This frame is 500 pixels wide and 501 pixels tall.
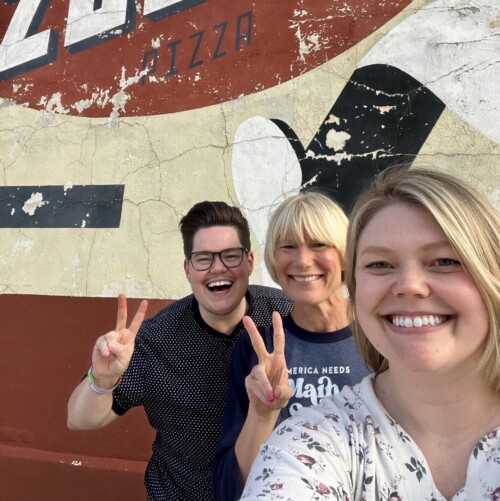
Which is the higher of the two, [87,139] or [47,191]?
[87,139]

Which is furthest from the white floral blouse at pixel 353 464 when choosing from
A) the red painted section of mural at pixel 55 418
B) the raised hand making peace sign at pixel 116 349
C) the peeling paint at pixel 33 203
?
the peeling paint at pixel 33 203

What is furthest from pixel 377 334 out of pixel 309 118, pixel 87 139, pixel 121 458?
pixel 87 139

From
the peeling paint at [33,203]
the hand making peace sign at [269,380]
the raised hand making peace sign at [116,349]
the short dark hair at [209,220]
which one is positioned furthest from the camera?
the peeling paint at [33,203]

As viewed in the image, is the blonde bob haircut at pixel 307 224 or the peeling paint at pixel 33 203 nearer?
the blonde bob haircut at pixel 307 224

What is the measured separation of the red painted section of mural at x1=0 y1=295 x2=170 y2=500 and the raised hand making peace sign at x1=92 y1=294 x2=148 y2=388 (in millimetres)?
1438

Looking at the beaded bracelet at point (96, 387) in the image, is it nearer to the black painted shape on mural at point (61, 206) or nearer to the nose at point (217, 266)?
the nose at point (217, 266)

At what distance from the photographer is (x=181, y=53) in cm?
333

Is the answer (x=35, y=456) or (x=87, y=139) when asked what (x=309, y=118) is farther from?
(x=35, y=456)

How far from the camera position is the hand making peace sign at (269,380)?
4.61ft

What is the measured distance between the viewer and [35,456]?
3.38 meters

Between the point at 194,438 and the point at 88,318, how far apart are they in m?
1.59

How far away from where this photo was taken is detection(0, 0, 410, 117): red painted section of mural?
9.94 feet

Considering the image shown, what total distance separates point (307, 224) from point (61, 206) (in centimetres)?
210

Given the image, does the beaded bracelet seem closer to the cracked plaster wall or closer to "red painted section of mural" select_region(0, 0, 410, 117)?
the cracked plaster wall
